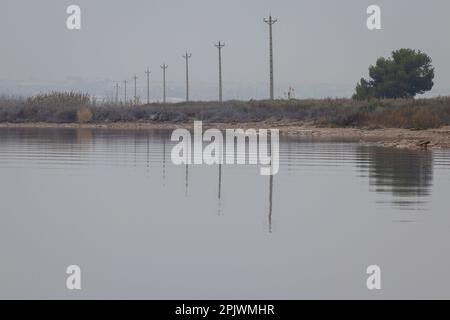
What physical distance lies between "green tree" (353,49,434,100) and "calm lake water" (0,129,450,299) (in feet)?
217

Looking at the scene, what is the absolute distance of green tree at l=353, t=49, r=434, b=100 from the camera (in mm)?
89125

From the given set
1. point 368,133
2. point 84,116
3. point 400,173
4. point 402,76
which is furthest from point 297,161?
point 402,76

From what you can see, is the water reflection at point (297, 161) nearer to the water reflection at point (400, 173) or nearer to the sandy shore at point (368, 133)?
the water reflection at point (400, 173)

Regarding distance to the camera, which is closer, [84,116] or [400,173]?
[400,173]

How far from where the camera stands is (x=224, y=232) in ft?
44.3

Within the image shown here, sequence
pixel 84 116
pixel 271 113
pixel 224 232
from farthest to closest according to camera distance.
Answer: pixel 84 116, pixel 271 113, pixel 224 232

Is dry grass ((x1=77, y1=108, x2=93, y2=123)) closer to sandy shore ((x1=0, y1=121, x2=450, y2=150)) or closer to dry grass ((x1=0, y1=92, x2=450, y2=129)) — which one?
dry grass ((x1=0, y1=92, x2=450, y2=129))

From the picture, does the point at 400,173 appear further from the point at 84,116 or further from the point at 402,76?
the point at 402,76

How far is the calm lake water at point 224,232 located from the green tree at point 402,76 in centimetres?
6619

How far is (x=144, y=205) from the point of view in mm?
16250

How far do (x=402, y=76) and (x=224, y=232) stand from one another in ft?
254

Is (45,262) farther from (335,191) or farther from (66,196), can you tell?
(335,191)

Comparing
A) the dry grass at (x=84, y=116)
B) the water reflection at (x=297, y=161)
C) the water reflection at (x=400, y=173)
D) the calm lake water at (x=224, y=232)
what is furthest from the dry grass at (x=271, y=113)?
the calm lake water at (x=224, y=232)
